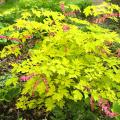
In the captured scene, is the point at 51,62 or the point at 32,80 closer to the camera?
the point at 51,62

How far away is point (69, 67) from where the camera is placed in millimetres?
4398

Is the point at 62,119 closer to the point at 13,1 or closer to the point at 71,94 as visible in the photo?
the point at 71,94

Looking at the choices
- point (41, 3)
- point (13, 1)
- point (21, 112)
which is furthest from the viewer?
point (13, 1)

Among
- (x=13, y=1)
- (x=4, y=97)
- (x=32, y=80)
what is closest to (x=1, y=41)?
(x=4, y=97)

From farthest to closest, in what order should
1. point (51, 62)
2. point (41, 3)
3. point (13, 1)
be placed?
point (13, 1) < point (41, 3) < point (51, 62)

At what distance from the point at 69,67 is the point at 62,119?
89cm

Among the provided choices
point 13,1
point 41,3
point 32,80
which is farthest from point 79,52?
point 13,1

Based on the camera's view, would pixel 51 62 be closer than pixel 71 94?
Yes

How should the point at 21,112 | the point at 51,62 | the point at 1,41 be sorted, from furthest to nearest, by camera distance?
the point at 1,41 → the point at 21,112 → the point at 51,62

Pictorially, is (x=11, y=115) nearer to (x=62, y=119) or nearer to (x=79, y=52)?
(x=62, y=119)

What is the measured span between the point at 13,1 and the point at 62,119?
1105 cm

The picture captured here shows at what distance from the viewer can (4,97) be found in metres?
5.41

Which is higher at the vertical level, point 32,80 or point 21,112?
point 32,80

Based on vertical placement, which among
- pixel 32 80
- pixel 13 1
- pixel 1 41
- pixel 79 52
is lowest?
pixel 13 1
